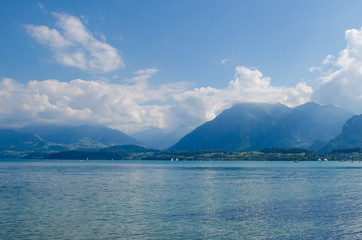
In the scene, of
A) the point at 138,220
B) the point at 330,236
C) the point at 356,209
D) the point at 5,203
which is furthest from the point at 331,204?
the point at 5,203

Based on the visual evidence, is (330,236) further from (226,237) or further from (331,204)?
(331,204)

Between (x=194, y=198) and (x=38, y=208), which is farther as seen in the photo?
(x=194, y=198)

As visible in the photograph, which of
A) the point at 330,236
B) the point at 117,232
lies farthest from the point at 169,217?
the point at 330,236

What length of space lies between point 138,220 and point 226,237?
60.6 feet

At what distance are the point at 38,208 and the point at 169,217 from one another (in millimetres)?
31027

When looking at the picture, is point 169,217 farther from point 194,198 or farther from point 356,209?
point 356,209

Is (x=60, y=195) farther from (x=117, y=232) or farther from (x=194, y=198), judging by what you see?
(x=117, y=232)

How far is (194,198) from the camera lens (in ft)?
276

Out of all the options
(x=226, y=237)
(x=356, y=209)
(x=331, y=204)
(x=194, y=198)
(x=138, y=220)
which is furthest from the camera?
(x=194, y=198)

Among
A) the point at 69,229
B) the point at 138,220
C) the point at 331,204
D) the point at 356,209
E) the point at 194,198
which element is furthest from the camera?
the point at 194,198

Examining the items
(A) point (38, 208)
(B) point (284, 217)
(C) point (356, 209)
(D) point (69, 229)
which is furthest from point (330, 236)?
(A) point (38, 208)

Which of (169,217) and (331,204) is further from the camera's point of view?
(331,204)

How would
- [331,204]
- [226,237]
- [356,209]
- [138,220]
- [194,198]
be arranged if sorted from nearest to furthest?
[226,237] → [138,220] → [356,209] → [331,204] → [194,198]

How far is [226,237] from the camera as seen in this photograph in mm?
45406
